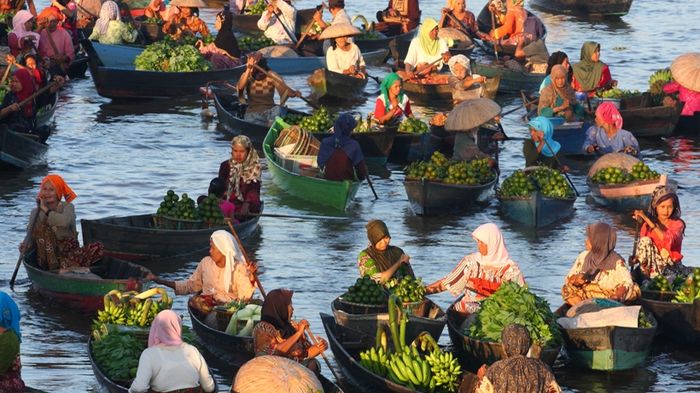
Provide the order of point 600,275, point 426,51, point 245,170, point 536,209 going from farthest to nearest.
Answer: point 426,51
point 536,209
point 245,170
point 600,275

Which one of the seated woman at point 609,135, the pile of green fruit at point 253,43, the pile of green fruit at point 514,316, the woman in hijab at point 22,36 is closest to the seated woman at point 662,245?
the pile of green fruit at point 514,316

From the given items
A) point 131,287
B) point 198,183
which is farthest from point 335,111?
point 131,287

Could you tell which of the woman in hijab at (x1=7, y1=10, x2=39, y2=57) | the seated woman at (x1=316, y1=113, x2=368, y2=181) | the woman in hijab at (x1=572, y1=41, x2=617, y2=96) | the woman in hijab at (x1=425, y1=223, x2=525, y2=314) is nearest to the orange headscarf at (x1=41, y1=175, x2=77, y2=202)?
the woman in hijab at (x1=425, y1=223, x2=525, y2=314)

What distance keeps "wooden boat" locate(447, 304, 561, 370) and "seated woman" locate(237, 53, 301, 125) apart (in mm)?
10260

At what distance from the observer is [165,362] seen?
1169 cm

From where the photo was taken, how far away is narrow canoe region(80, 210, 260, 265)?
1770 cm

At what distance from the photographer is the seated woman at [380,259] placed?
14.9m

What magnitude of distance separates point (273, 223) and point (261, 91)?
3836mm

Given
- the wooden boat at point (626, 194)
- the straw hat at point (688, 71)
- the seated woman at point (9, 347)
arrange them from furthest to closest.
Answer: the straw hat at point (688, 71) < the wooden boat at point (626, 194) < the seated woman at point (9, 347)

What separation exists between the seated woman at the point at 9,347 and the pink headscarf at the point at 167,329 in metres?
1.03

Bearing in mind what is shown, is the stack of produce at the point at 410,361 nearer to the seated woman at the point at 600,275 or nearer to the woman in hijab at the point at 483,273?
the woman in hijab at the point at 483,273

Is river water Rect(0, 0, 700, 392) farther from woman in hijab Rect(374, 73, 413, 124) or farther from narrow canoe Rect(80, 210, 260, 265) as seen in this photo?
woman in hijab Rect(374, 73, 413, 124)

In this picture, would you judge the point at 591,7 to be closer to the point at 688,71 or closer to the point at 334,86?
the point at 334,86

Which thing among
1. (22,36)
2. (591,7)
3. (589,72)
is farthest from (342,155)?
(591,7)
